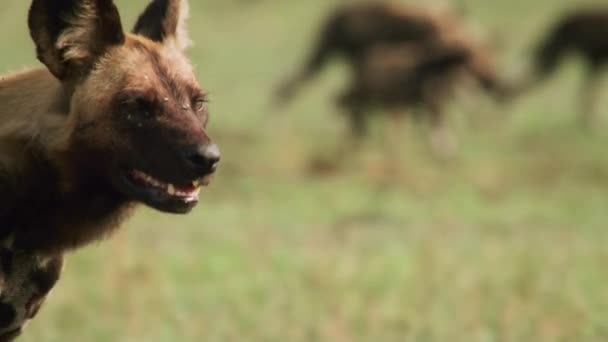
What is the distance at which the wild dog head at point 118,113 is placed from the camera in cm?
390

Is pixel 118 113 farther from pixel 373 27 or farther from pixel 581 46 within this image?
pixel 581 46

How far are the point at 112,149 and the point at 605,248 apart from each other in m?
5.45

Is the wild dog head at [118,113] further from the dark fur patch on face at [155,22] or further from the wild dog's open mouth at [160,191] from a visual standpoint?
the dark fur patch on face at [155,22]

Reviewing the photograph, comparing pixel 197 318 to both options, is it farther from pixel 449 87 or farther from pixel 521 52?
pixel 521 52

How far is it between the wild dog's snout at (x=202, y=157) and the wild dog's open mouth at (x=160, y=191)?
0.07 meters

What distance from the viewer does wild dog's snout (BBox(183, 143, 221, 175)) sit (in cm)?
386

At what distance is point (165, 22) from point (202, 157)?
706 millimetres

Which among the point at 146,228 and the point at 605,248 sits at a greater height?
the point at 605,248

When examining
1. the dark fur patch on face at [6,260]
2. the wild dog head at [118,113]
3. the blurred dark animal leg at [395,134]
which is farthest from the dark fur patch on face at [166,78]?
the blurred dark animal leg at [395,134]

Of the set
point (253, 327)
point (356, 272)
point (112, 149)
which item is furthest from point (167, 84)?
point (356, 272)

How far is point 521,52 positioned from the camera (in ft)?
72.1

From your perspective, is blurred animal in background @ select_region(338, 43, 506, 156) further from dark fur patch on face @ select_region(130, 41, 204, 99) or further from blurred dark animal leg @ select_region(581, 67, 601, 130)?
dark fur patch on face @ select_region(130, 41, 204, 99)

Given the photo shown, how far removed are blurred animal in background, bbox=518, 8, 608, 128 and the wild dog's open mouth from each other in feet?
45.4

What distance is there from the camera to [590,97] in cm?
1742
